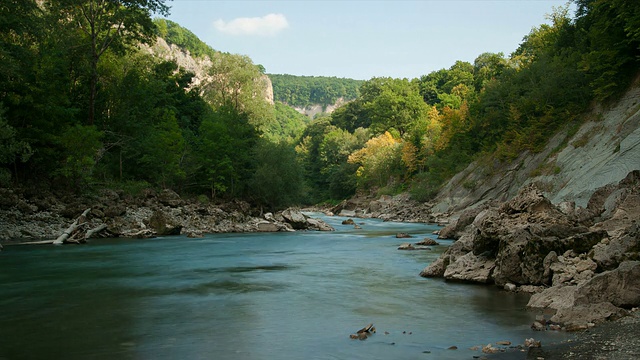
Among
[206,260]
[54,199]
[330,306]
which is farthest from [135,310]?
[54,199]

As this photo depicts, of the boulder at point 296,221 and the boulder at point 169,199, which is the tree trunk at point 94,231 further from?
the boulder at point 296,221

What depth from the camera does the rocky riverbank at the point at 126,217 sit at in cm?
2941

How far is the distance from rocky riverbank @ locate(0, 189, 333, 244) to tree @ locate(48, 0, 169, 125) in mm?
8277

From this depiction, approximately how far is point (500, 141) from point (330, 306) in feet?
154

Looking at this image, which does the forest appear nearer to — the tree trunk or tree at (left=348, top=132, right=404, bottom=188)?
tree at (left=348, top=132, right=404, bottom=188)

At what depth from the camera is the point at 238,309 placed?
539 inches

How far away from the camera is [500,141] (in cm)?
5603

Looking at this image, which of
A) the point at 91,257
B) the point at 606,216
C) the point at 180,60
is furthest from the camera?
the point at 180,60

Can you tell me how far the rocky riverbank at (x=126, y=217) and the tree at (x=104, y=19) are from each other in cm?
828

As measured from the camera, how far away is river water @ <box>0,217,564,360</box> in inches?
388

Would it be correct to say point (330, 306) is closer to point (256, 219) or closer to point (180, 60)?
point (256, 219)

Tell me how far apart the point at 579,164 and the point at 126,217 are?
31350mm

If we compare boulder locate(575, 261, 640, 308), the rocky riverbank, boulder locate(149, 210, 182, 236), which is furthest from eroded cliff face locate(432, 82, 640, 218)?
boulder locate(149, 210, 182, 236)

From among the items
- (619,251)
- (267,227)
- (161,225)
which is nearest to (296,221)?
(267,227)
